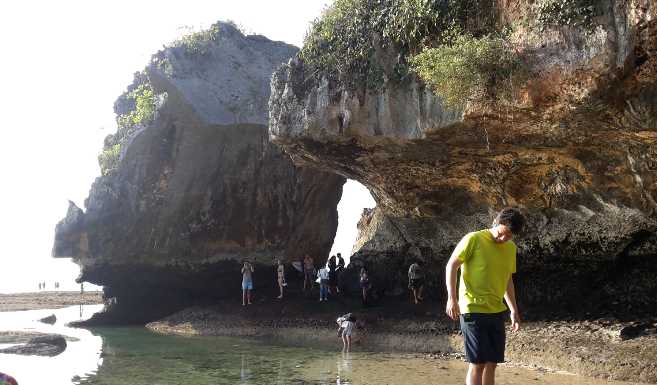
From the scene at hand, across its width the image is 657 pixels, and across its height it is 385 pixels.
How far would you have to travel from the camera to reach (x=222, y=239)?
806 inches

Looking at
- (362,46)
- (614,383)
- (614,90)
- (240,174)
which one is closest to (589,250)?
(614,383)

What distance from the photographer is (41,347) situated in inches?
504

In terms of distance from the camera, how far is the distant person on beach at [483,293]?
4.25 m

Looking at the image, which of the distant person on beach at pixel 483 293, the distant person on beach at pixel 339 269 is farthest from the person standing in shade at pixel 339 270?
the distant person on beach at pixel 483 293

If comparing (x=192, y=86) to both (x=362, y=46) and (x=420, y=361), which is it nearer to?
(x=362, y=46)

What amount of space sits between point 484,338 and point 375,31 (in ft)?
25.5

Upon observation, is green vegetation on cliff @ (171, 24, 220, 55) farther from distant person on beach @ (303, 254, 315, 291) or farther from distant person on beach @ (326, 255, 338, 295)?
distant person on beach @ (326, 255, 338, 295)

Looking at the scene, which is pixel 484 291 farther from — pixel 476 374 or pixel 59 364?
pixel 59 364

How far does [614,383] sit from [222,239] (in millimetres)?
14150

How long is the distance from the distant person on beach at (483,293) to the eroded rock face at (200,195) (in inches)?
630

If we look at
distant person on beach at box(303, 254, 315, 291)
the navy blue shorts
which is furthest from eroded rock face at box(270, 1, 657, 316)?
distant person on beach at box(303, 254, 315, 291)

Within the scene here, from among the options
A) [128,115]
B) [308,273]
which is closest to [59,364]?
[308,273]

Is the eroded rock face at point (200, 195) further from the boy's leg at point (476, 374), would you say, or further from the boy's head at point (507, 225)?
the boy's leg at point (476, 374)

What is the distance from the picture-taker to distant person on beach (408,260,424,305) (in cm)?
1485
